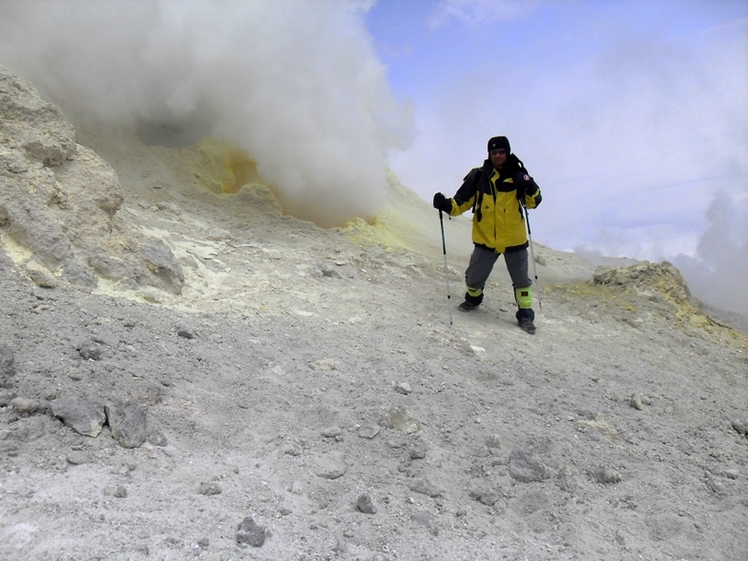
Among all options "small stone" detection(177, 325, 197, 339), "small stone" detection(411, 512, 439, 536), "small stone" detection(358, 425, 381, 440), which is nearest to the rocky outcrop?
"small stone" detection(177, 325, 197, 339)

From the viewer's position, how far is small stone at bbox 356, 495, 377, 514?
2.49 m

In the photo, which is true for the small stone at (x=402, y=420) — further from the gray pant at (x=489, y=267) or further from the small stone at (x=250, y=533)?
the gray pant at (x=489, y=267)

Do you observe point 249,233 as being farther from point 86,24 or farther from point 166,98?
point 86,24

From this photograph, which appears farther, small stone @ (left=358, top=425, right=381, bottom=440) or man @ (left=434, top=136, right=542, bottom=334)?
man @ (left=434, top=136, right=542, bottom=334)

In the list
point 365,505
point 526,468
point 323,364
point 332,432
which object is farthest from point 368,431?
point 526,468

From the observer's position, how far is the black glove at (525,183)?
205 inches

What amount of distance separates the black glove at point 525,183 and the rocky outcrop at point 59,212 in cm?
311

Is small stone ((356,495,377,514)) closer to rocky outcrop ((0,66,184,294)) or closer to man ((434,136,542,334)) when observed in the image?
rocky outcrop ((0,66,184,294))

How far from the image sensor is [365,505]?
8.23 feet

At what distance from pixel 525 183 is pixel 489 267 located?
36.6 inches

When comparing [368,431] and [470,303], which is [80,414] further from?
[470,303]

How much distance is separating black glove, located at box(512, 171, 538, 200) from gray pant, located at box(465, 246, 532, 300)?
60cm

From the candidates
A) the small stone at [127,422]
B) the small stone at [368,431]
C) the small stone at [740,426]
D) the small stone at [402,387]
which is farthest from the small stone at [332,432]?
the small stone at [740,426]

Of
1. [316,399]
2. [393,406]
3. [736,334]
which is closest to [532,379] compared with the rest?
[393,406]
